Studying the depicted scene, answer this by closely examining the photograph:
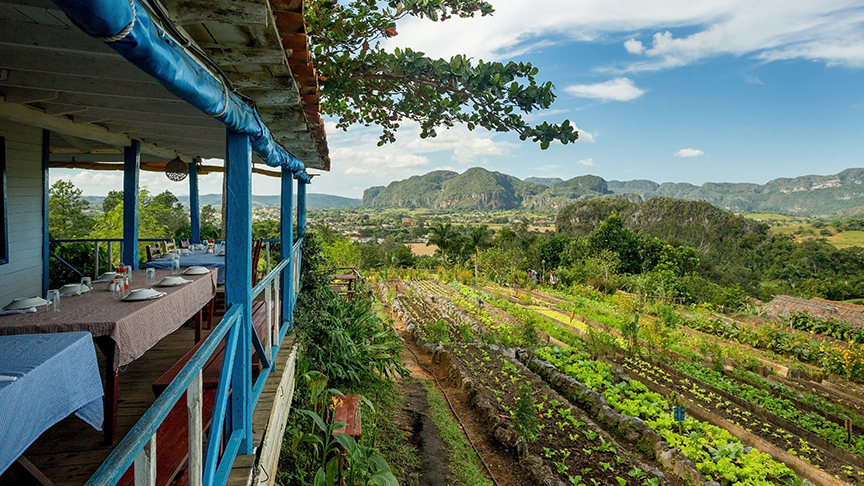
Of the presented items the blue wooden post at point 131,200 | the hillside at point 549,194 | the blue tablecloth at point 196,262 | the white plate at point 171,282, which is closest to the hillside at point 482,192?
the hillside at point 549,194

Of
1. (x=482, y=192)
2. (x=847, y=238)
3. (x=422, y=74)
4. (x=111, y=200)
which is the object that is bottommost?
(x=847, y=238)

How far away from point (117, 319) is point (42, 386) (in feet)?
2.92

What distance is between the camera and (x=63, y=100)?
11.6 feet

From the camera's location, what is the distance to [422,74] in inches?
192

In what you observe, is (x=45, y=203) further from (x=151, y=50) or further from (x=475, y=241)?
(x=475, y=241)

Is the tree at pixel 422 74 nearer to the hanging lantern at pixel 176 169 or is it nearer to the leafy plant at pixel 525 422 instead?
the leafy plant at pixel 525 422

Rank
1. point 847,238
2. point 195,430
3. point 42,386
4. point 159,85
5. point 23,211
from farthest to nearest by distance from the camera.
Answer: point 847,238, point 23,211, point 159,85, point 42,386, point 195,430

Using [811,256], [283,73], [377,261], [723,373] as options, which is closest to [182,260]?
[283,73]

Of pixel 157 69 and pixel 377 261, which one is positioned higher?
pixel 157 69

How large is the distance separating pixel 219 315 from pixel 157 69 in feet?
17.8

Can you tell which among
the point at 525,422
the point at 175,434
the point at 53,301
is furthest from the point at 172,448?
the point at 525,422

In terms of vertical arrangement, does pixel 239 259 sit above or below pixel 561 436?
above

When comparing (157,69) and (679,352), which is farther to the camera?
(679,352)

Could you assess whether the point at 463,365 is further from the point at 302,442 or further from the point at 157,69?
the point at 157,69
